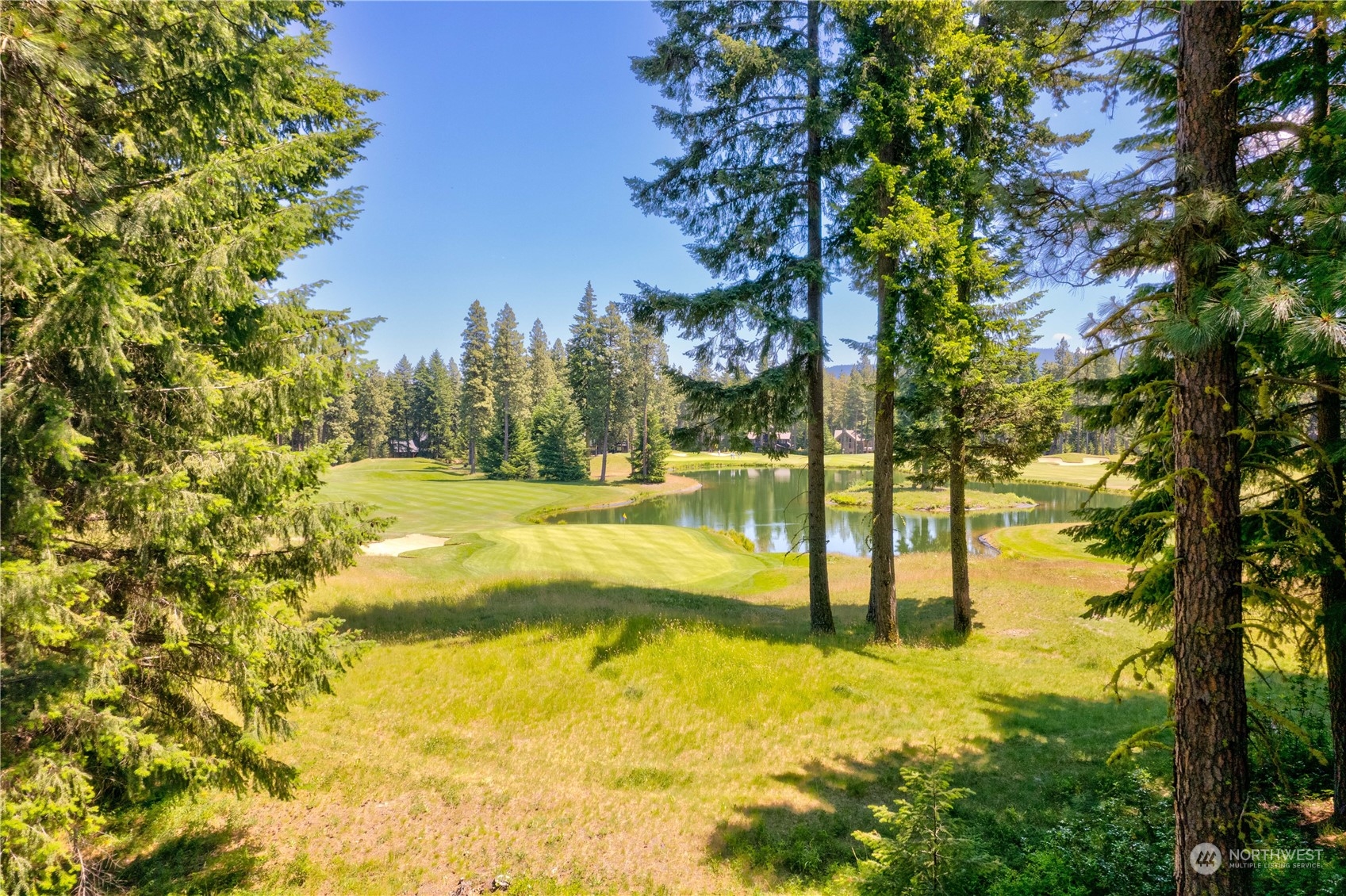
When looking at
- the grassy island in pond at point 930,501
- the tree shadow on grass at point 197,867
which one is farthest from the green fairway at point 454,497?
the tree shadow on grass at point 197,867

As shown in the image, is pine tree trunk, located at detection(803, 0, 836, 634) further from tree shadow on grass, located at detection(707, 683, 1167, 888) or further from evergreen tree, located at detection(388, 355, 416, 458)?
evergreen tree, located at detection(388, 355, 416, 458)

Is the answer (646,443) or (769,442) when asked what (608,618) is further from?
(646,443)

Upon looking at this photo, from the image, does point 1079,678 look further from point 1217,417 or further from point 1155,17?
point 1155,17

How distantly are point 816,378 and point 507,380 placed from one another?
54.3 meters

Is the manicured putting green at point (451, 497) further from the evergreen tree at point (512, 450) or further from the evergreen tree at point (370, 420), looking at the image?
the evergreen tree at point (370, 420)

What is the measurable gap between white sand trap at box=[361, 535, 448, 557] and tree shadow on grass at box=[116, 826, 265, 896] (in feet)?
56.2

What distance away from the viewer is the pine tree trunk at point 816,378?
12.3 m

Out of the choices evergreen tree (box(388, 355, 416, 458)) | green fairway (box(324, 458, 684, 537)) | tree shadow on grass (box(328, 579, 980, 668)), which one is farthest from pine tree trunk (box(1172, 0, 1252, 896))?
evergreen tree (box(388, 355, 416, 458))

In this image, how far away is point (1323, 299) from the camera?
3.50 m

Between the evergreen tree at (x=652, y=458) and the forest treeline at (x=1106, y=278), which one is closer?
the forest treeline at (x=1106, y=278)

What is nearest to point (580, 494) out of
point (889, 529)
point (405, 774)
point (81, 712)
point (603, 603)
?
point (603, 603)

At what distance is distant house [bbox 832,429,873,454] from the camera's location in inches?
4943

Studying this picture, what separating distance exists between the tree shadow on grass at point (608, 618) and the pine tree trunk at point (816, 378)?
94 centimetres

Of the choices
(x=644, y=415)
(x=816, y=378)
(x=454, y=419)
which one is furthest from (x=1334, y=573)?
(x=454, y=419)
